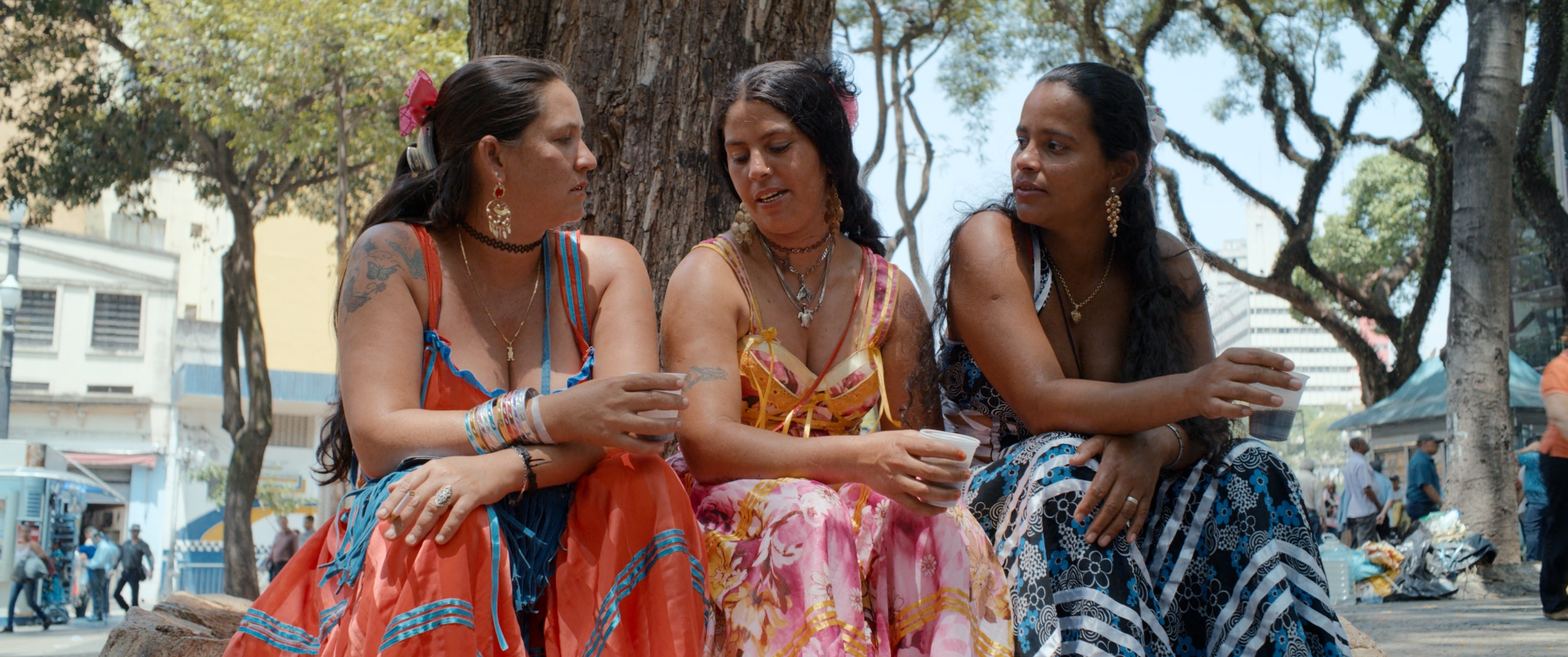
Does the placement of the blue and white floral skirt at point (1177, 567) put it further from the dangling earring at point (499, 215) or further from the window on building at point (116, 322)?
the window on building at point (116, 322)

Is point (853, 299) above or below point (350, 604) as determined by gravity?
above

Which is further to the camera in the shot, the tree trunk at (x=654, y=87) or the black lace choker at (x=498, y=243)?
the tree trunk at (x=654, y=87)

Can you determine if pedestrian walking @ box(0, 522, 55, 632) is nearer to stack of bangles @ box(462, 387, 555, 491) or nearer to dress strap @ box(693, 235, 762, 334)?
dress strap @ box(693, 235, 762, 334)

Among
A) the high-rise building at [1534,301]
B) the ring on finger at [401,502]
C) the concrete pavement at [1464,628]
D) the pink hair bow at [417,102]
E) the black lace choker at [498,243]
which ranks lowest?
the concrete pavement at [1464,628]

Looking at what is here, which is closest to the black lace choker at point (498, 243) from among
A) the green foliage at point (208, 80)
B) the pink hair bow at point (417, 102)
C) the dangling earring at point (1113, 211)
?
the pink hair bow at point (417, 102)

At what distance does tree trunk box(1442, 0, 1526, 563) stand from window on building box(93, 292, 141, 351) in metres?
30.8

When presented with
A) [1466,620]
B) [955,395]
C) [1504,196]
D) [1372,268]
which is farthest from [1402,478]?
[955,395]

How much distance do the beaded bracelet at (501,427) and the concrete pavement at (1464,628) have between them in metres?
4.21

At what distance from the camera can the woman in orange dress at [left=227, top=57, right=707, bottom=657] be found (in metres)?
2.07

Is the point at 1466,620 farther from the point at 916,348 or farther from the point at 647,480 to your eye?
the point at 647,480

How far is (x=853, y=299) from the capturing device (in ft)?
9.31

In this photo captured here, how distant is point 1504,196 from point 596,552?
406 inches

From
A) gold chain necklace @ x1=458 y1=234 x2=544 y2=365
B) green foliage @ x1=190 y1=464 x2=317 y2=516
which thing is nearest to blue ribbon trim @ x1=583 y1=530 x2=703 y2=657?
gold chain necklace @ x1=458 y1=234 x2=544 y2=365

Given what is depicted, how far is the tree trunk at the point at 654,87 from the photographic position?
3676 millimetres
